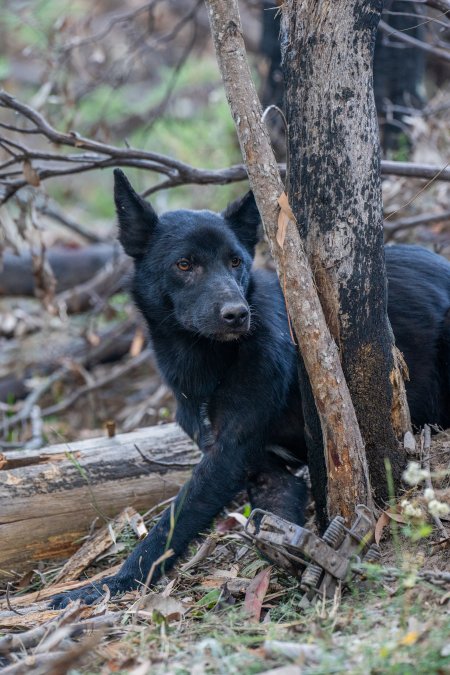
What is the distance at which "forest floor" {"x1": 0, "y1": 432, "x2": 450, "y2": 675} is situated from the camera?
2.41 m

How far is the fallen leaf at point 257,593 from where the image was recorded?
3166mm

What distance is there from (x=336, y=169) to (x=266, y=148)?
319 millimetres

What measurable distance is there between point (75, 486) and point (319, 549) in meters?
1.96

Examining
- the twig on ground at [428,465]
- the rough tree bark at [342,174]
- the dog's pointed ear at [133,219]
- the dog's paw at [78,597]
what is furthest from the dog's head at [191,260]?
the dog's paw at [78,597]

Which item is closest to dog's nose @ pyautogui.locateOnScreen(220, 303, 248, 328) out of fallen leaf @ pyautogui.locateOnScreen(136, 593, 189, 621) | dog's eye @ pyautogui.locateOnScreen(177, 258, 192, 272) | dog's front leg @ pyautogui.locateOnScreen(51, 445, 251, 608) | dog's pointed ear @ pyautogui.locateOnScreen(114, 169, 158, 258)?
dog's eye @ pyautogui.locateOnScreen(177, 258, 192, 272)

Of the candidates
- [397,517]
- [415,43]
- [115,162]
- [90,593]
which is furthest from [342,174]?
[415,43]

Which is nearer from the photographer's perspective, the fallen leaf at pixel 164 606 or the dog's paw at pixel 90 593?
the fallen leaf at pixel 164 606

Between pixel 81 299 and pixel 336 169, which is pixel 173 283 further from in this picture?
pixel 81 299

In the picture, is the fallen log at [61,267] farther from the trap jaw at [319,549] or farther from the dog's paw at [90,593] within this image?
the trap jaw at [319,549]

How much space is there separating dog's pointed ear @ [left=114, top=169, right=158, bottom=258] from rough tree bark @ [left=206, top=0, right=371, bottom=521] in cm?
129

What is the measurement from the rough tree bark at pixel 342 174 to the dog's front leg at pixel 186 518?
731 millimetres

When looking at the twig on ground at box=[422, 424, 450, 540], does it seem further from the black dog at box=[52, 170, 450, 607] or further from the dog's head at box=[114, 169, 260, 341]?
the dog's head at box=[114, 169, 260, 341]

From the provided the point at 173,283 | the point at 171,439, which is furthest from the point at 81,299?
the point at 173,283

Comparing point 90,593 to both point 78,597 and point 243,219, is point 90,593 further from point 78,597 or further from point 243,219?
point 243,219
